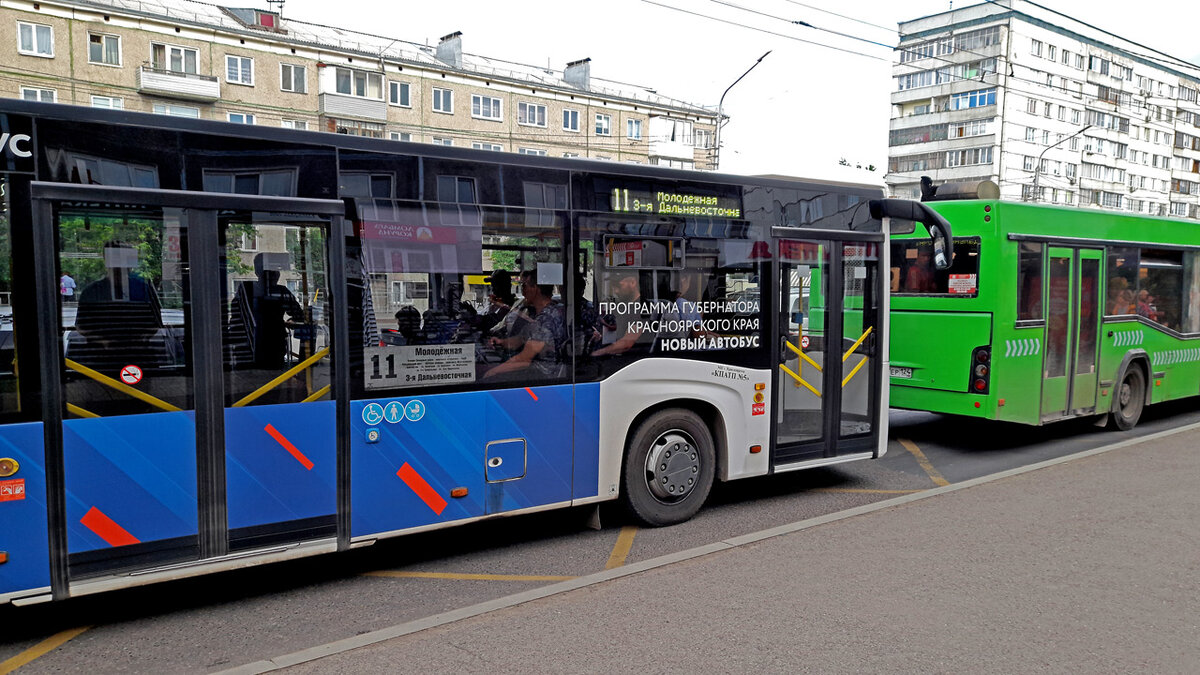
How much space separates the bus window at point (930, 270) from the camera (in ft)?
31.3

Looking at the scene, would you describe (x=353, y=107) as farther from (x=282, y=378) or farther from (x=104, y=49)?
(x=282, y=378)

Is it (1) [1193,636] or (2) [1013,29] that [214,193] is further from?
(2) [1013,29]

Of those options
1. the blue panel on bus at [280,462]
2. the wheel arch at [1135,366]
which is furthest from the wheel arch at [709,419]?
the wheel arch at [1135,366]

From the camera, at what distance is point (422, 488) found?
542 centimetres

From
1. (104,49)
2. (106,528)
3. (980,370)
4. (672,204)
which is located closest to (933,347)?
(980,370)

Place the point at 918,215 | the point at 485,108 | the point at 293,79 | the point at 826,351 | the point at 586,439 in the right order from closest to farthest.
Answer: the point at 586,439 < the point at 826,351 < the point at 918,215 < the point at 293,79 < the point at 485,108

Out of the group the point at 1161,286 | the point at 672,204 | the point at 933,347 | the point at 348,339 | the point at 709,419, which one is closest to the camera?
the point at 348,339

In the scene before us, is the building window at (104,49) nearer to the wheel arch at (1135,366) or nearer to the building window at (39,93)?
the building window at (39,93)

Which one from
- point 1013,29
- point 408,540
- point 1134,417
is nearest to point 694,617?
point 408,540

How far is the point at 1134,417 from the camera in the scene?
37.3 feet

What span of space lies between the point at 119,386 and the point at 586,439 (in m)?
3.00

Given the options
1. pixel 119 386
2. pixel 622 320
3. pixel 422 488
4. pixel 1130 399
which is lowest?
pixel 1130 399

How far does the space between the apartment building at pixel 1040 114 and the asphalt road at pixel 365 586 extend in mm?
56473

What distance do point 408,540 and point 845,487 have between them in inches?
164
